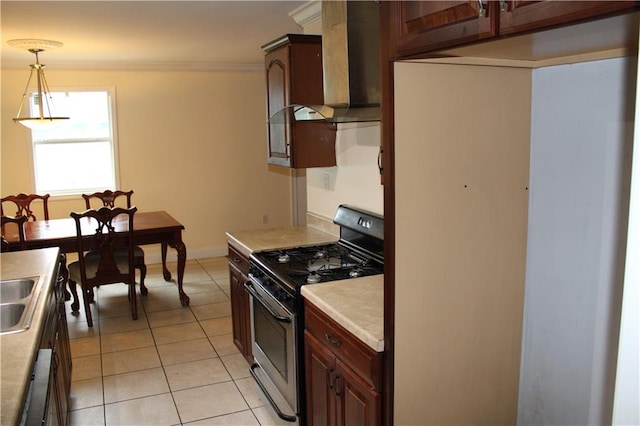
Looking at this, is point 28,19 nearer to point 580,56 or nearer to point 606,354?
point 580,56

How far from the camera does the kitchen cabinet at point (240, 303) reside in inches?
131

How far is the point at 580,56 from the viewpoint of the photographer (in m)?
1.74

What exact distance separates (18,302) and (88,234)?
86.3 inches

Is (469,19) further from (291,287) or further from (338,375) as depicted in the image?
(291,287)

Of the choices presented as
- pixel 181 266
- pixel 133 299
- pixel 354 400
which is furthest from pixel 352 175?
pixel 133 299

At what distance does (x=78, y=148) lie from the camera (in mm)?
6082

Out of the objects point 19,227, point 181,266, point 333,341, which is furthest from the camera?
point 181,266

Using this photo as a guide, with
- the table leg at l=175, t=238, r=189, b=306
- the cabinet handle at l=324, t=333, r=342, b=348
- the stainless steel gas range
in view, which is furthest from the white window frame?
the cabinet handle at l=324, t=333, r=342, b=348

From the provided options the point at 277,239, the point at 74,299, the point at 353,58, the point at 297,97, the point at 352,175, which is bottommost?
the point at 74,299

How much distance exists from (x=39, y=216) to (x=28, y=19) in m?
2.96

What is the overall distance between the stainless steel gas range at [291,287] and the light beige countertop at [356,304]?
107mm

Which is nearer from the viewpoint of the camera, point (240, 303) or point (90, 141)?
point (240, 303)

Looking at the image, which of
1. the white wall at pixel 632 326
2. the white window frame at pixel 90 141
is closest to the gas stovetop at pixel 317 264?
the white wall at pixel 632 326

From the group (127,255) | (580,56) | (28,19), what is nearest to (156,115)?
(127,255)
